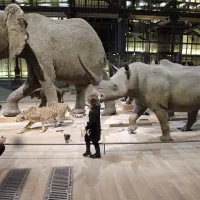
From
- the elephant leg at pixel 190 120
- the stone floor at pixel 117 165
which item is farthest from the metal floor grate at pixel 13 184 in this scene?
the elephant leg at pixel 190 120

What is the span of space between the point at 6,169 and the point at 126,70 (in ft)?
7.30

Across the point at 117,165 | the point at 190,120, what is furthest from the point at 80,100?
the point at 117,165

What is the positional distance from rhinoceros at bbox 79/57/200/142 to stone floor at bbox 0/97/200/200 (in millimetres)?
622

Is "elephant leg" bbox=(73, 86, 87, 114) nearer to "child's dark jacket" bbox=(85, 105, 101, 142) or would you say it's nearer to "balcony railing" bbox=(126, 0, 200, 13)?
"child's dark jacket" bbox=(85, 105, 101, 142)

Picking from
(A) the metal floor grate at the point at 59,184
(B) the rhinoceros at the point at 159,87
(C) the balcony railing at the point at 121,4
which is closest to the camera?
(A) the metal floor grate at the point at 59,184

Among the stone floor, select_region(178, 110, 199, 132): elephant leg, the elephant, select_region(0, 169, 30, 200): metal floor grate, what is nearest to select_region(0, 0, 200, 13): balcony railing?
the elephant

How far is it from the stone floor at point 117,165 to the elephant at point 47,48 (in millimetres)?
1080

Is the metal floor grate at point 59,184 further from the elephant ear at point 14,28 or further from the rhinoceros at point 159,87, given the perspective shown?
the elephant ear at point 14,28

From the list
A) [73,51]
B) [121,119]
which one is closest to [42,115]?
[73,51]

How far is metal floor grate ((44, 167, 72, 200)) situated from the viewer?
279 cm

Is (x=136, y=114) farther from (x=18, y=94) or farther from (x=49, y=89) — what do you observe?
(x=18, y=94)

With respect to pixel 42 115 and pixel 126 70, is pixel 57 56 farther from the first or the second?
pixel 126 70

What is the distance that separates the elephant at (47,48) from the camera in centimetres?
459

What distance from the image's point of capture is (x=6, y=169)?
11.5 feet
